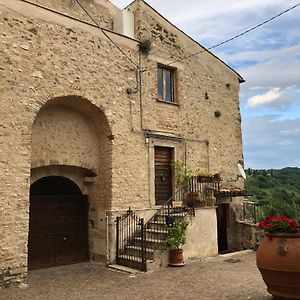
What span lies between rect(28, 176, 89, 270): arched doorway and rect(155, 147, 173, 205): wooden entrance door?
7.87 ft

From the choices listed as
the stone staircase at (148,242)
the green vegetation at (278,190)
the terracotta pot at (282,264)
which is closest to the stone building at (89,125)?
the stone staircase at (148,242)

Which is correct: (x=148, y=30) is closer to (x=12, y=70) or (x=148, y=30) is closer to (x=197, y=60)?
(x=197, y=60)

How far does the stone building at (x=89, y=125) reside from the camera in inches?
308

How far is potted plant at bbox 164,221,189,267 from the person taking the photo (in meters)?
8.88

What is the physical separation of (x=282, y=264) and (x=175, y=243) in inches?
153

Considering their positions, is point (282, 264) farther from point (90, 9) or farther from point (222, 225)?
point (90, 9)

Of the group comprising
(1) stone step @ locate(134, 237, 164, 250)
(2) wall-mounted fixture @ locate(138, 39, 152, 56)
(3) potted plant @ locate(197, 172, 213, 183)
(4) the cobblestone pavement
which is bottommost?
(4) the cobblestone pavement

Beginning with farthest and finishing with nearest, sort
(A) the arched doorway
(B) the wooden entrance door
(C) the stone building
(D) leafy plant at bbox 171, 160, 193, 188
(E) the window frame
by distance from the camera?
1. (E) the window frame
2. (D) leafy plant at bbox 171, 160, 193, 188
3. (B) the wooden entrance door
4. (A) the arched doorway
5. (C) the stone building

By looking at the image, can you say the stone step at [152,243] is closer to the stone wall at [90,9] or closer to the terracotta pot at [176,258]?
the terracotta pot at [176,258]

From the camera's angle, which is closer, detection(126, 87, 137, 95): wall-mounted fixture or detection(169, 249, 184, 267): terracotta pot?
detection(169, 249, 184, 267): terracotta pot

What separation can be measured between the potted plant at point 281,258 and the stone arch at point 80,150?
16.6ft

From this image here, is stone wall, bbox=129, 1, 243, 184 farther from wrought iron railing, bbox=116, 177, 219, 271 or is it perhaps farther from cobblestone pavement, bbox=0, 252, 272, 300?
cobblestone pavement, bbox=0, 252, 272, 300

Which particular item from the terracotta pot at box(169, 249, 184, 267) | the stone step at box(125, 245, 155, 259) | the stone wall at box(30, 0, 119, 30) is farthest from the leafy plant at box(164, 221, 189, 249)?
the stone wall at box(30, 0, 119, 30)

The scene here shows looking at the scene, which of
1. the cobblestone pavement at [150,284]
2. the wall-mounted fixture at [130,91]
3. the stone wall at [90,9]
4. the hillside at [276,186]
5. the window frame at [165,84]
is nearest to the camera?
the cobblestone pavement at [150,284]
